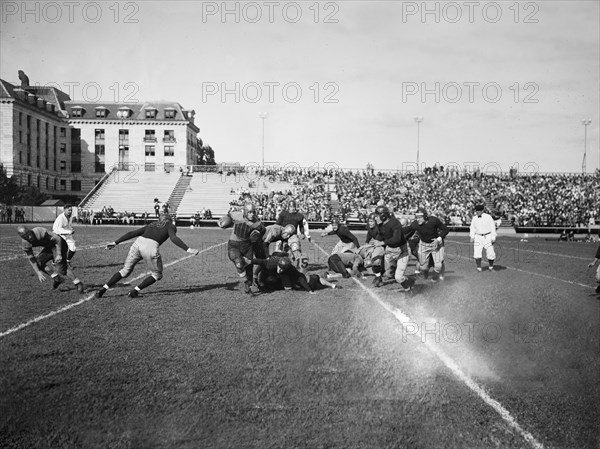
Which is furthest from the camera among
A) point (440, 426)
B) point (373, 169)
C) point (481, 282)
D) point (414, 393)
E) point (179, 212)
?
point (373, 169)

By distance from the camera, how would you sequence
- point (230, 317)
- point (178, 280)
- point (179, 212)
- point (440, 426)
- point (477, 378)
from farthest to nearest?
point (179, 212)
point (178, 280)
point (230, 317)
point (477, 378)
point (440, 426)

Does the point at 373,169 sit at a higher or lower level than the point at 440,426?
higher

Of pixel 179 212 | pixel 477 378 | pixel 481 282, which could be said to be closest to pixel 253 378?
pixel 477 378

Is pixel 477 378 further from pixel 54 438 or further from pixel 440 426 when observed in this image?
pixel 54 438

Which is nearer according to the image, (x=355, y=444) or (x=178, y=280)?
(x=355, y=444)

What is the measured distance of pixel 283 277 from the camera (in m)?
11.7

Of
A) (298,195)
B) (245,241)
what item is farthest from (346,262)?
(298,195)

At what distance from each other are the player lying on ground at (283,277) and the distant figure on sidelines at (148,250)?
188 centimetres

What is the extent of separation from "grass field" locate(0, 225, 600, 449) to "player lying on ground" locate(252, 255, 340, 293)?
59 centimetres

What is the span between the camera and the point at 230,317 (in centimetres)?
853

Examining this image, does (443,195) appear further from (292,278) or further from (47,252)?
(47,252)

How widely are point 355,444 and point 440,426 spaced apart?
0.83 metres

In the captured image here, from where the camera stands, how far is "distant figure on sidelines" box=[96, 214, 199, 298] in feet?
33.0

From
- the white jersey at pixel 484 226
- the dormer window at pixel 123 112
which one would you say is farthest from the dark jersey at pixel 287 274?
the dormer window at pixel 123 112
